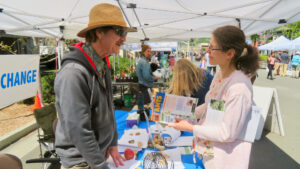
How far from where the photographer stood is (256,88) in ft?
14.3

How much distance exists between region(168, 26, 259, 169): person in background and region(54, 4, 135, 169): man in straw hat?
2.03 ft

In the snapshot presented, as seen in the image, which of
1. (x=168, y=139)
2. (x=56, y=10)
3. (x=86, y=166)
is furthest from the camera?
(x=56, y=10)

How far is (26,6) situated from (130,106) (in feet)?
13.9

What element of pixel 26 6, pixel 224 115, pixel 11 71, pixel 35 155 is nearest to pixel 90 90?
pixel 224 115

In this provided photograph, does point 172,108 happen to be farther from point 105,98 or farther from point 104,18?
point 104,18

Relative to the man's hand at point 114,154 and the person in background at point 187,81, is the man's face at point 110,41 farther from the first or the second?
the person in background at point 187,81

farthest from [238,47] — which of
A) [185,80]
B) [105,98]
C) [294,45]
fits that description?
[294,45]

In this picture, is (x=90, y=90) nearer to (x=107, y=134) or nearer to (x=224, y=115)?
(x=107, y=134)

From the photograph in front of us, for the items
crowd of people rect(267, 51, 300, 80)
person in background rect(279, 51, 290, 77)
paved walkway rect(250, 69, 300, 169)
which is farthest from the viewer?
person in background rect(279, 51, 290, 77)

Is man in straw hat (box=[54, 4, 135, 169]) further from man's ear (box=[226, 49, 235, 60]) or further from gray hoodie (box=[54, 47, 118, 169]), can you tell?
man's ear (box=[226, 49, 235, 60])

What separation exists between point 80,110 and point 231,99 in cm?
86

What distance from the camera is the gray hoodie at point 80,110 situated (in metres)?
0.96

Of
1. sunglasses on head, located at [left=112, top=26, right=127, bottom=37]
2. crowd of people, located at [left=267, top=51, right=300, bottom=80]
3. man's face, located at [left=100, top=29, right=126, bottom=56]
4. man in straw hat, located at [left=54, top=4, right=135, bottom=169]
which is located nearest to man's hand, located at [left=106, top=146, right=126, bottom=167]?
man in straw hat, located at [left=54, top=4, right=135, bottom=169]

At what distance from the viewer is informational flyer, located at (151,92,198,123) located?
4.43 ft
